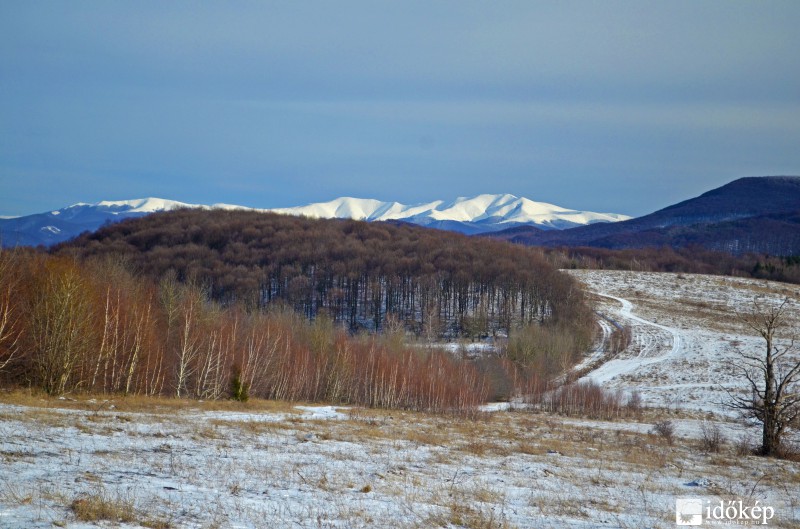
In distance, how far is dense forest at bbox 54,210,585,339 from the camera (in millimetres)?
131375

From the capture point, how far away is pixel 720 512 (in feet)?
52.1

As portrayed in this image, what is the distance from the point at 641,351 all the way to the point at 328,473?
9882cm

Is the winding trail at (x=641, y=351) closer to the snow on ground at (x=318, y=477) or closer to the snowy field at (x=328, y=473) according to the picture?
the snowy field at (x=328, y=473)

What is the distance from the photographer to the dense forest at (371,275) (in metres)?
131

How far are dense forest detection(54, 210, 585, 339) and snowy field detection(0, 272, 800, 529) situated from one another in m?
83.8

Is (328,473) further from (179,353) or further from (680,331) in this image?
(680,331)

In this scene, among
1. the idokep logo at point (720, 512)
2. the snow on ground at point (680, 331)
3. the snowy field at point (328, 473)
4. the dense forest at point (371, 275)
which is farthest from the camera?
the dense forest at point (371, 275)

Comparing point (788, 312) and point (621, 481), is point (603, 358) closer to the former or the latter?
point (788, 312)

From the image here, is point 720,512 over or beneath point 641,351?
over

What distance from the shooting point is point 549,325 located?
120 m

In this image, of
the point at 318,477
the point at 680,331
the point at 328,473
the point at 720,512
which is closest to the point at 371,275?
the point at 680,331

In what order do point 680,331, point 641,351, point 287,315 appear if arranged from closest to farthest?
point 287,315 < point 641,351 < point 680,331

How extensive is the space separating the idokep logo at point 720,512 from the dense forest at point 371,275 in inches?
3715

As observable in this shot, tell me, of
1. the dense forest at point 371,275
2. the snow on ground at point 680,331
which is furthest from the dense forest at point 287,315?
the snow on ground at point 680,331
